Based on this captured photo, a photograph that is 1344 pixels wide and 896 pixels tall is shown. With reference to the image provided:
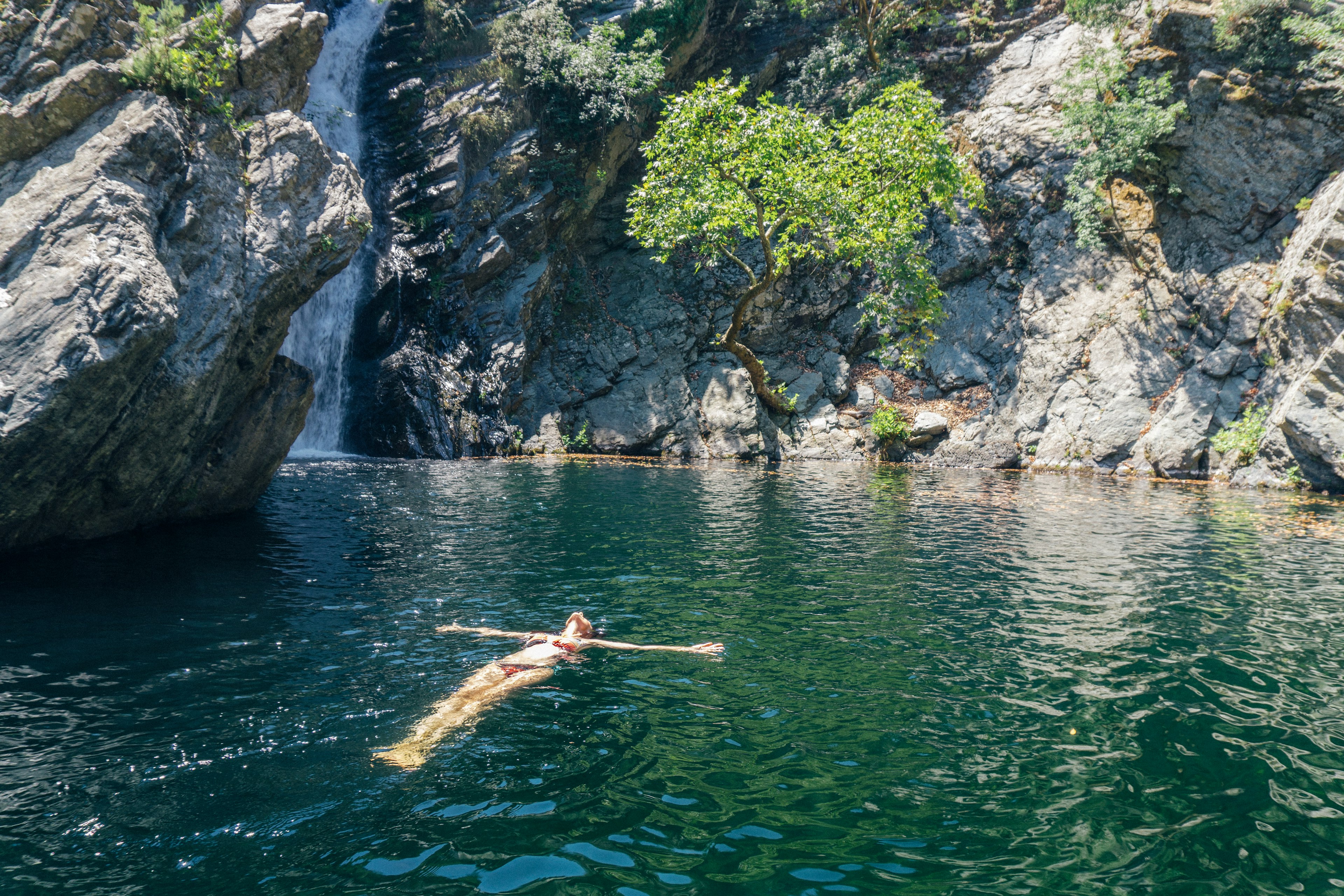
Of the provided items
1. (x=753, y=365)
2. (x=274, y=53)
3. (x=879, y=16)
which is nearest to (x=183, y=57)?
(x=274, y=53)

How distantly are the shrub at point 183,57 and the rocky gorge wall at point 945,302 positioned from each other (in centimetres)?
1770

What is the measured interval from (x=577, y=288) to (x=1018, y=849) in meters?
34.1

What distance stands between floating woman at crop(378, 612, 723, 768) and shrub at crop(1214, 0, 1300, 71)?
3104 centimetres

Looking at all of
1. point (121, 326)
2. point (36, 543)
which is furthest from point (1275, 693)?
point (36, 543)

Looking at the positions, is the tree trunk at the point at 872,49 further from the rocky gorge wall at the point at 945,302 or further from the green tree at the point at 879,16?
the rocky gorge wall at the point at 945,302

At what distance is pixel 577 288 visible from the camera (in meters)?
36.7

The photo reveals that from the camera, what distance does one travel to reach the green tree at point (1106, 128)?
92.1 feet

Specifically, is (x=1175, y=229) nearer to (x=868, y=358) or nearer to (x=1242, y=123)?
(x=1242, y=123)

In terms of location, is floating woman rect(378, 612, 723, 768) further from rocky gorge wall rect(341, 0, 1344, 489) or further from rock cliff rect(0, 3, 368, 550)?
rocky gorge wall rect(341, 0, 1344, 489)

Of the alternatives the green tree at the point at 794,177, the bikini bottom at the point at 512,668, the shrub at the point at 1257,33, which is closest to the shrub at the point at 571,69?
the green tree at the point at 794,177

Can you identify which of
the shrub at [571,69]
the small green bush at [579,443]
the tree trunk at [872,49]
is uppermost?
the tree trunk at [872,49]

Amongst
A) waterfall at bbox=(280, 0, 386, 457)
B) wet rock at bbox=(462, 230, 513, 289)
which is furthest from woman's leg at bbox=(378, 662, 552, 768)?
wet rock at bbox=(462, 230, 513, 289)

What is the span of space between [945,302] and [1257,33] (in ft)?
Result: 45.1

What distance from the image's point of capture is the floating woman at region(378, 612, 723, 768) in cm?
634
